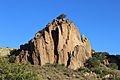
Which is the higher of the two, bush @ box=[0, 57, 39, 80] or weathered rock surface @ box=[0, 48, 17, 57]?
weathered rock surface @ box=[0, 48, 17, 57]

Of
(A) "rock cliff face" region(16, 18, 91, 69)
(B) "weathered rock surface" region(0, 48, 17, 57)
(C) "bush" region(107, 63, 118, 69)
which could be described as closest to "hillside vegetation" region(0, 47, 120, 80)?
(C) "bush" region(107, 63, 118, 69)

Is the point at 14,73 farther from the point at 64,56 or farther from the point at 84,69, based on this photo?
the point at 64,56

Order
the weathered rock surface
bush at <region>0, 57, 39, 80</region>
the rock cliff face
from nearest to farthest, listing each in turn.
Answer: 1. bush at <region>0, 57, 39, 80</region>
2. the rock cliff face
3. the weathered rock surface

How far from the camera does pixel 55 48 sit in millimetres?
101875

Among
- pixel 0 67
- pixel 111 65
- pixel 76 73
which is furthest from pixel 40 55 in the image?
pixel 0 67

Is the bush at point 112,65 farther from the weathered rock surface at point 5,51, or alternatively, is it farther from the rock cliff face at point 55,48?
the weathered rock surface at point 5,51

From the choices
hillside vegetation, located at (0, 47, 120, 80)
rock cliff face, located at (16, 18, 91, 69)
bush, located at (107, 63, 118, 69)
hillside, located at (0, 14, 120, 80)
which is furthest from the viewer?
bush, located at (107, 63, 118, 69)

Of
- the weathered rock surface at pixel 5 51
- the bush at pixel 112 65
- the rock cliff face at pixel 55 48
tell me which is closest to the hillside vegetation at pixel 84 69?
the bush at pixel 112 65

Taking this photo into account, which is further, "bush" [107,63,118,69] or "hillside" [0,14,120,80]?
"bush" [107,63,118,69]

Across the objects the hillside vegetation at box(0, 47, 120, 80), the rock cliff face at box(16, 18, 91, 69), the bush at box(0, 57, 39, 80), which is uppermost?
the rock cliff face at box(16, 18, 91, 69)

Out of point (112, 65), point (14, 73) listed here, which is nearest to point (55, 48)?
point (112, 65)

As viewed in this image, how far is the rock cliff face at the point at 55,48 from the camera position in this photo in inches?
3907

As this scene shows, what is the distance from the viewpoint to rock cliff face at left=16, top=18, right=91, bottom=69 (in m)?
99.2

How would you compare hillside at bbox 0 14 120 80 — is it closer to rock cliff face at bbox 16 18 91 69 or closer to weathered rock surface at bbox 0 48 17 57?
rock cliff face at bbox 16 18 91 69
